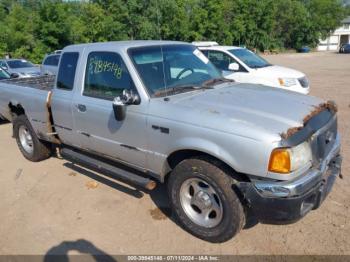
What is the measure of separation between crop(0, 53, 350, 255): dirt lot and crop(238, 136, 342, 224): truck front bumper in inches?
20.8

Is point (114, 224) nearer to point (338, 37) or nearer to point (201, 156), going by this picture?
point (201, 156)

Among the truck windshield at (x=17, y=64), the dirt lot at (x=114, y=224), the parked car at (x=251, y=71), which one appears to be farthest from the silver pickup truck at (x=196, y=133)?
the truck windshield at (x=17, y=64)

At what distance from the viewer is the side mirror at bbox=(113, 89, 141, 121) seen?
374 cm

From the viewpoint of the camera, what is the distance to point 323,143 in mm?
3439

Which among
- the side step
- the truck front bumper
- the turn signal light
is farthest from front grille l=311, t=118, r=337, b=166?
the side step

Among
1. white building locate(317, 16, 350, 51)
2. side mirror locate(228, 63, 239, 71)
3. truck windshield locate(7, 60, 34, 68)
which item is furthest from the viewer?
white building locate(317, 16, 350, 51)

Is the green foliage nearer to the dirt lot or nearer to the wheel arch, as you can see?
the dirt lot

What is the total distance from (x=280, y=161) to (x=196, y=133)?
2.68 ft

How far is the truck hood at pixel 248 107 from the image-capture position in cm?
313

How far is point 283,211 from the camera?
306cm

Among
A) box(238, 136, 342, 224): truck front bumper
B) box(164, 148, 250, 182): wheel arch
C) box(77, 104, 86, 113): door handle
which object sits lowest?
box(238, 136, 342, 224): truck front bumper

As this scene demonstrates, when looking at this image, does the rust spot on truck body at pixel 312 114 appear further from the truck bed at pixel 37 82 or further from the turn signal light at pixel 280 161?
the truck bed at pixel 37 82

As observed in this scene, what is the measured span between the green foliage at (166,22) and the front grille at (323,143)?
32.3 metres

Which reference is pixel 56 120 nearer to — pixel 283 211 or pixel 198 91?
pixel 198 91
